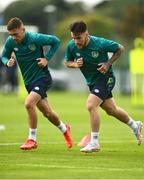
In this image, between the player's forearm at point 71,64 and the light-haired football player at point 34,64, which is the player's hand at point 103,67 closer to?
the player's forearm at point 71,64

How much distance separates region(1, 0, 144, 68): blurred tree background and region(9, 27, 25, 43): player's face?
32.8 meters

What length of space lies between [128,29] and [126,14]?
5.47ft

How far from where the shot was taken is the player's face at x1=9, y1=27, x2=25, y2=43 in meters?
16.5

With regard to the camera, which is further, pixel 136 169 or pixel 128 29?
pixel 128 29

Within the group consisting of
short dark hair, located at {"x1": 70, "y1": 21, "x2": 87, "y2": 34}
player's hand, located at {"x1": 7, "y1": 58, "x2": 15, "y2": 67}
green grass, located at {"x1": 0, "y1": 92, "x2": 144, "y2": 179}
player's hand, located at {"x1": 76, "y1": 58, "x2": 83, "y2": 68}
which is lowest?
green grass, located at {"x1": 0, "y1": 92, "x2": 144, "y2": 179}

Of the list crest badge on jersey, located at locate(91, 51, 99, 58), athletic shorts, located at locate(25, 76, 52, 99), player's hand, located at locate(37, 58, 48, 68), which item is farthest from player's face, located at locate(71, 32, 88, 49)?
athletic shorts, located at locate(25, 76, 52, 99)

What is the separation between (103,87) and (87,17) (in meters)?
55.3

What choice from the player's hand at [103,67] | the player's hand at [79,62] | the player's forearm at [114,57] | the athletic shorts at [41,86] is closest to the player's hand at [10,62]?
the athletic shorts at [41,86]

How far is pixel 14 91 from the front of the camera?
49344mm

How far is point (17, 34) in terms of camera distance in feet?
54.2

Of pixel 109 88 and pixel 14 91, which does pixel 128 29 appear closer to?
pixel 14 91

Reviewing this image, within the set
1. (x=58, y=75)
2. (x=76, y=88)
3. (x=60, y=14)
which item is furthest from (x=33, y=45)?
(x=60, y=14)

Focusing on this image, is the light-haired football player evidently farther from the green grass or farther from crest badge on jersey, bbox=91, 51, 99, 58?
crest badge on jersey, bbox=91, 51, 99, 58

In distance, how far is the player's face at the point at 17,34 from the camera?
1645 centimetres
